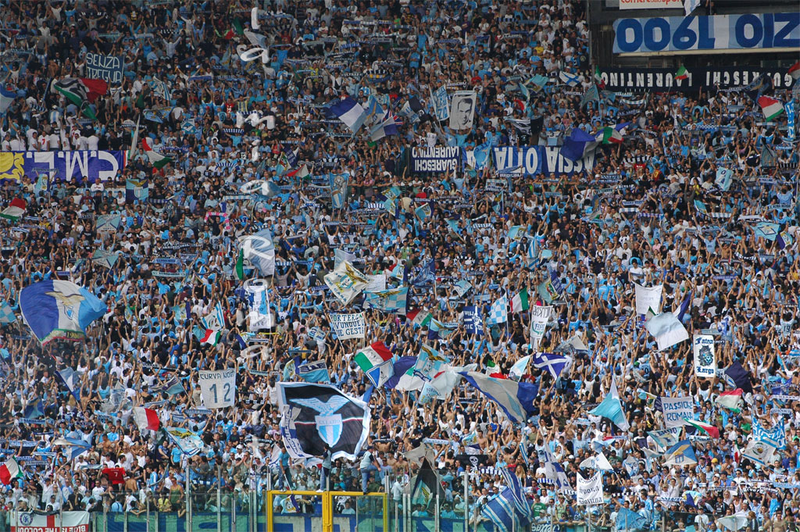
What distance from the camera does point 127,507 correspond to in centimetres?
2239

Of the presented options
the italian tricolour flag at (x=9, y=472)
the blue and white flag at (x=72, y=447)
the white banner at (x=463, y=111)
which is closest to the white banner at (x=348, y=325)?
the blue and white flag at (x=72, y=447)

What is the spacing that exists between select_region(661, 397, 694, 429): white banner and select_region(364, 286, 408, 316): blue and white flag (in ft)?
20.2

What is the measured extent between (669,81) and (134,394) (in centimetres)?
1460

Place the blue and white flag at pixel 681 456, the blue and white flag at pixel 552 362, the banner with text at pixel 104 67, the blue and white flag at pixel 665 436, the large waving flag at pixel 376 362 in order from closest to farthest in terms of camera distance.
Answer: the blue and white flag at pixel 681 456 < the blue and white flag at pixel 665 436 < the blue and white flag at pixel 552 362 < the large waving flag at pixel 376 362 < the banner with text at pixel 104 67

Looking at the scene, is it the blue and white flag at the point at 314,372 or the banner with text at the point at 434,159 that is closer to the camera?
the blue and white flag at the point at 314,372

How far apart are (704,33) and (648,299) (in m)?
8.68

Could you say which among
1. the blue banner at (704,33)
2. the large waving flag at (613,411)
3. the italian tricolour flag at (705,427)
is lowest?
the italian tricolour flag at (705,427)

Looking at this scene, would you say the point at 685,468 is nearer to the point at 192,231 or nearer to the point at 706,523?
the point at 706,523

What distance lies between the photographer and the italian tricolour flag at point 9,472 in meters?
25.5

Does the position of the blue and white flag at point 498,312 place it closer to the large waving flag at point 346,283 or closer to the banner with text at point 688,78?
the large waving flag at point 346,283

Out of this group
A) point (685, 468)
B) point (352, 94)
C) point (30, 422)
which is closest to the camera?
point (685, 468)

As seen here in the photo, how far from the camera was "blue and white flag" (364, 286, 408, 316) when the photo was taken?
28125 millimetres

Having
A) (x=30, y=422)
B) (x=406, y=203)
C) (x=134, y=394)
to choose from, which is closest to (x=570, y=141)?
(x=406, y=203)

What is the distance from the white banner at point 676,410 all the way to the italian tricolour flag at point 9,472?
1255 cm
